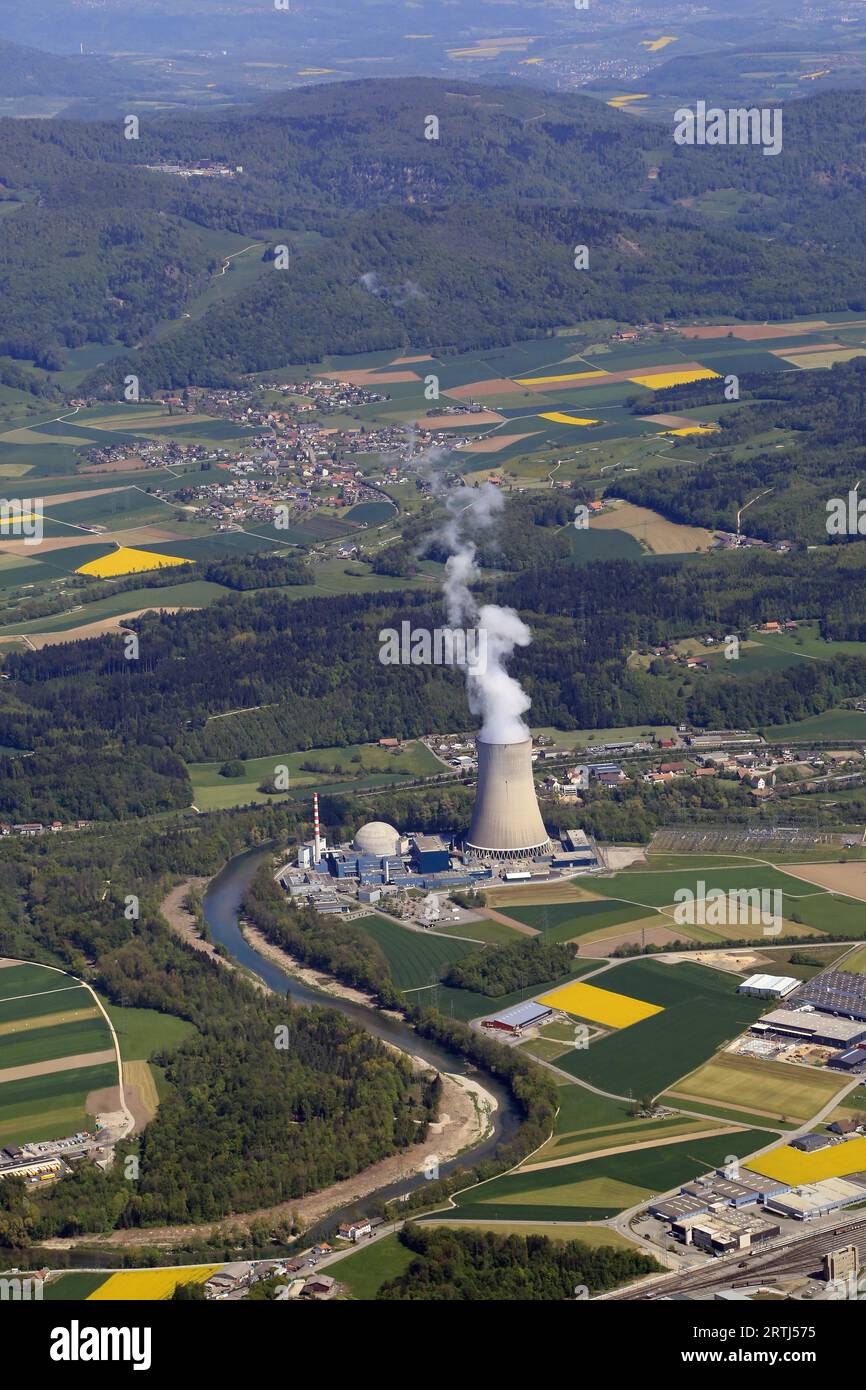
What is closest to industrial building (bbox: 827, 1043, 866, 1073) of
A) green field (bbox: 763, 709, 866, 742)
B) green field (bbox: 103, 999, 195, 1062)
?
green field (bbox: 103, 999, 195, 1062)

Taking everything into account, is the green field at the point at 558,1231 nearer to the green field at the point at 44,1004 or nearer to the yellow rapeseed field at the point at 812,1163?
the yellow rapeseed field at the point at 812,1163

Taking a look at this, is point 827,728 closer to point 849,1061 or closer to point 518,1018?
point 518,1018

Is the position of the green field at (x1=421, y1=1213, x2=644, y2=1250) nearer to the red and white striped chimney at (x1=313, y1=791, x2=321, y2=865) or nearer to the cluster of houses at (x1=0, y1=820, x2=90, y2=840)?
the red and white striped chimney at (x1=313, y1=791, x2=321, y2=865)

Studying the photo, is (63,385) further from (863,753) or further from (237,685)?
(863,753)

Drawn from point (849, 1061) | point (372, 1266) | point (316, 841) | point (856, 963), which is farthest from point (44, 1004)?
point (856, 963)

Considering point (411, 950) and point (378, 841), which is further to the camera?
point (378, 841)
